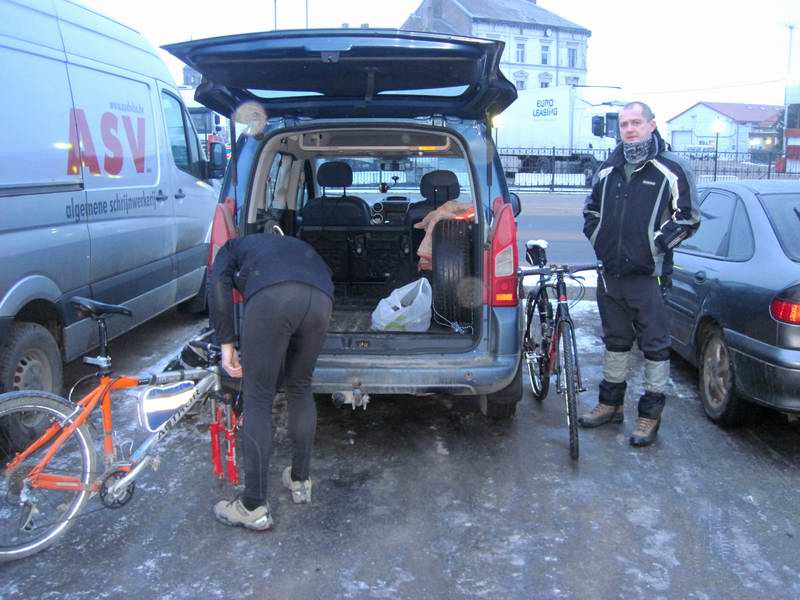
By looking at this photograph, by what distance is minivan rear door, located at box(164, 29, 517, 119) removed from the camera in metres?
3.28

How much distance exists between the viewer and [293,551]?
3.14 m

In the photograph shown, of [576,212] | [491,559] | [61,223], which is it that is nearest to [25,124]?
[61,223]

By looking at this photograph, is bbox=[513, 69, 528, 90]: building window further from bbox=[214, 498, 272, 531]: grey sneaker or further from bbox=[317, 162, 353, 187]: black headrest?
bbox=[214, 498, 272, 531]: grey sneaker

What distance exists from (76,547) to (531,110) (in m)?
35.0

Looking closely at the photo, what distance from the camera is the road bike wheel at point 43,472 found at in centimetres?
308

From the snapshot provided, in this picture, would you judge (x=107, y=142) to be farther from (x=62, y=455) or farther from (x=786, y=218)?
(x=786, y=218)

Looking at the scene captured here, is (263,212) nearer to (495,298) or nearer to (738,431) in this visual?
(495,298)

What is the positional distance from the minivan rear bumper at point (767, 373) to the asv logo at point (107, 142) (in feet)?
13.6

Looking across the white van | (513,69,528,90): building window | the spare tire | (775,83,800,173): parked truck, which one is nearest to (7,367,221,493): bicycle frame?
the white van

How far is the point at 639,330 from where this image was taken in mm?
→ 4387

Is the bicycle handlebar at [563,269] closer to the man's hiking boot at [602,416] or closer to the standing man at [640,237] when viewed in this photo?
the standing man at [640,237]

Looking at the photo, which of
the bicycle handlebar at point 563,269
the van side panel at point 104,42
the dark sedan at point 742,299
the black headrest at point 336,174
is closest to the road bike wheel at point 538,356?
the bicycle handlebar at point 563,269

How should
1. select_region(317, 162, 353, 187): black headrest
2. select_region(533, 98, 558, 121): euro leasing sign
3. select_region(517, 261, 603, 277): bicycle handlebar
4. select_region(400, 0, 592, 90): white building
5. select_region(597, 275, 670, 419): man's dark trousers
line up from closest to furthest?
1. select_region(597, 275, 670, 419): man's dark trousers
2. select_region(517, 261, 603, 277): bicycle handlebar
3. select_region(317, 162, 353, 187): black headrest
4. select_region(533, 98, 558, 121): euro leasing sign
5. select_region(400, 0, 592, 90): white building

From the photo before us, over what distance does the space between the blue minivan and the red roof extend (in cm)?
8014
